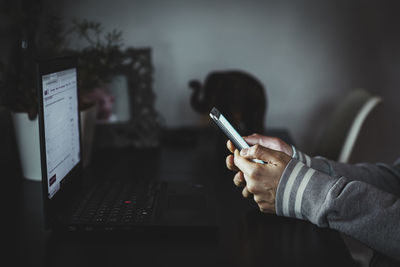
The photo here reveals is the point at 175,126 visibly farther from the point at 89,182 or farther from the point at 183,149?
the point at 89,182

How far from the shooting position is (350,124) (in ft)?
4.92

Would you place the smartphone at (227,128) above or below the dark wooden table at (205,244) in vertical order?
above

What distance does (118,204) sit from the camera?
2.96 feet

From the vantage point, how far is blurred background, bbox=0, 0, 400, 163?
5.66 ft

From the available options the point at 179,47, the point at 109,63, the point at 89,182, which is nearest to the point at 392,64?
the point at 179,47

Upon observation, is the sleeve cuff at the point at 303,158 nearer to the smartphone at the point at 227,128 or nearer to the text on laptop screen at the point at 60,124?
the smartphone at the point at 227,128

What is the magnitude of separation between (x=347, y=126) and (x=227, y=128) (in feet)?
2.58

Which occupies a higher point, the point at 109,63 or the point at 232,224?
the point at 109,63

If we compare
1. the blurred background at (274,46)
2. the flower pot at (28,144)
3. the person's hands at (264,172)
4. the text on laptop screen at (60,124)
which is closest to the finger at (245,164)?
the person's hands at (264,172)

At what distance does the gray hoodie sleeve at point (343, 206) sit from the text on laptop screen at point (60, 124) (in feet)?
1.49

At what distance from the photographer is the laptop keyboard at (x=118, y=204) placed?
0.83 m

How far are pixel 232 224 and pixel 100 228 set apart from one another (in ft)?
0.90


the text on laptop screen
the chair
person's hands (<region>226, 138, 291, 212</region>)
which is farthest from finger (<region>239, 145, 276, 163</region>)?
the chair

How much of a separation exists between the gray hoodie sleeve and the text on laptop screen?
17.9 inches
